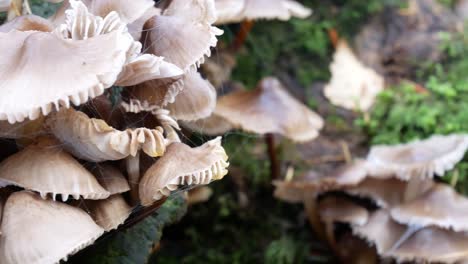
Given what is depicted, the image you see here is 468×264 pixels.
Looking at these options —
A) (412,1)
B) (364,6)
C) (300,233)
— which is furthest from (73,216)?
(412,1)

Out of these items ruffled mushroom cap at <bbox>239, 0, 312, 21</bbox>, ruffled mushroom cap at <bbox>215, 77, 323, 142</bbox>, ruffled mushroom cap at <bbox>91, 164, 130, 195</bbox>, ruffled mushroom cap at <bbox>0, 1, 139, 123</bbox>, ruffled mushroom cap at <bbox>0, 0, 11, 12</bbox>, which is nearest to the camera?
ruffled mushroom cap at <bbox>0, 1, 139, 123</bbox>

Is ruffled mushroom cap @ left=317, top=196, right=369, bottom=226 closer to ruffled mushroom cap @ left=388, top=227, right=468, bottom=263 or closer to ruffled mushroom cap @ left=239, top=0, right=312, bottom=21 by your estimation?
ruffled mushroom cap @ left=388, top=227, right=468, bottom=263

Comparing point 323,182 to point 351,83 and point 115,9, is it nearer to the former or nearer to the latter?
point 351,83

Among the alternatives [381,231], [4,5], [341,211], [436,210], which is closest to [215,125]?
[341,211]

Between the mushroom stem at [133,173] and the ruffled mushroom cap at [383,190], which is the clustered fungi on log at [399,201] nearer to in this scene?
the ruffled mushroom cap at [383,190]

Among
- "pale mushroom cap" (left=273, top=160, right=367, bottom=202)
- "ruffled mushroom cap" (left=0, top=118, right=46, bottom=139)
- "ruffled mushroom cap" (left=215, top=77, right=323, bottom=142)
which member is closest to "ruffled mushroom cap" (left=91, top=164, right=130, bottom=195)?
"ruffled mushroom cap" (left=0, top=118, right=46, bottom=139)

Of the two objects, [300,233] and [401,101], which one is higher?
[401,101]

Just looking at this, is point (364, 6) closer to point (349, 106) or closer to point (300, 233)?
point (349, 106)
